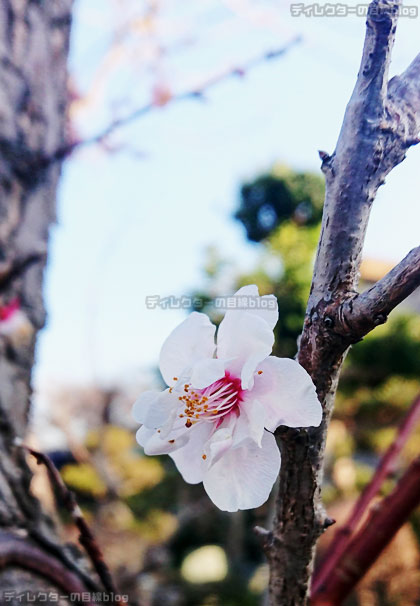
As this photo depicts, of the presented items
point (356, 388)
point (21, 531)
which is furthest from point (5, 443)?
point (356, 388)

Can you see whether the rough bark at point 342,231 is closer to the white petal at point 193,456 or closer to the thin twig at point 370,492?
the white petal at point 193,456

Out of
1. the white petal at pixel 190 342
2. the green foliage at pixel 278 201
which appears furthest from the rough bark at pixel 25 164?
the green foliage at pixel 278 201

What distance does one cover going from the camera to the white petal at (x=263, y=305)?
0.84 ft

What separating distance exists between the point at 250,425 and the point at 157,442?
0.05 meters

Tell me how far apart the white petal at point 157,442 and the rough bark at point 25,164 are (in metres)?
0.38

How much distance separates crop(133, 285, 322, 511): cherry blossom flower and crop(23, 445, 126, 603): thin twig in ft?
0.23

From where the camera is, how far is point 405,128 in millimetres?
259

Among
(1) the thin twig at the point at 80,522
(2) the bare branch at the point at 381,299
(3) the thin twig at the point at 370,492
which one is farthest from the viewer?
(3) the thin twig at the point at 370,492

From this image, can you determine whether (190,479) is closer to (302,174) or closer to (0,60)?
(0,60)

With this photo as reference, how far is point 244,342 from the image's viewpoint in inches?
10.3

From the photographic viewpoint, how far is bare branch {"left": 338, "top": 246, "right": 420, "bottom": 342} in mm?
206

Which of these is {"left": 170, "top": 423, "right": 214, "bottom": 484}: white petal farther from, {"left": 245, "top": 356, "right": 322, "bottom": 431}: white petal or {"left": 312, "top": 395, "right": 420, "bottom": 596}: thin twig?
{"left": 312, "top": 395, "right": 420, "bottom": 596}: thin twig

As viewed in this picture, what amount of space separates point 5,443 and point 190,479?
0.40m

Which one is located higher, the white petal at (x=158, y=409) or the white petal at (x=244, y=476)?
the white petal at (x=158, y=409)
